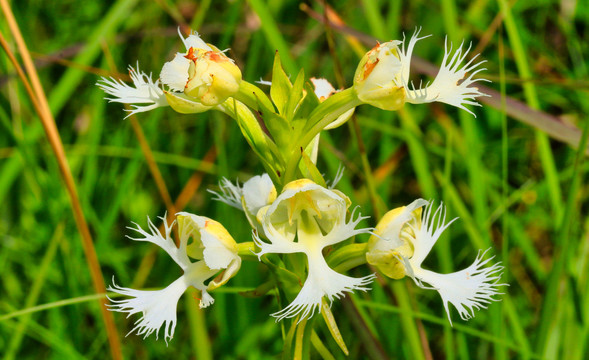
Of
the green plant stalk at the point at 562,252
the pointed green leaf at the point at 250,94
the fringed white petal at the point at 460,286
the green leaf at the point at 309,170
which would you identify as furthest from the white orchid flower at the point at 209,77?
the green plant stalk at the point at 562,252

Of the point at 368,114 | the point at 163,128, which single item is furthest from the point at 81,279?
the point at 368,114

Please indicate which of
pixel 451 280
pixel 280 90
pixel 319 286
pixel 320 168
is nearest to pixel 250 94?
pixel 280 90

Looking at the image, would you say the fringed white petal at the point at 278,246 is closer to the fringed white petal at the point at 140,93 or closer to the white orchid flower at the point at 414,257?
the white orchid flower at the point at 414,257

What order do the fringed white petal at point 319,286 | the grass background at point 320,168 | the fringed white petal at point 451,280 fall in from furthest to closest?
the grass background at point 320,168, the fringed white petal at point 451,280, the fringed white petal at point 319,286

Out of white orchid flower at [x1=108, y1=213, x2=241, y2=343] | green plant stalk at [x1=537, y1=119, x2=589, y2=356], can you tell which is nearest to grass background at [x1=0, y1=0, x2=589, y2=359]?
green plant stalk at [x1=537, y1=119, x2=589, y2=356]

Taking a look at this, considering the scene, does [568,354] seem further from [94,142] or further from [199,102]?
[94,142]
